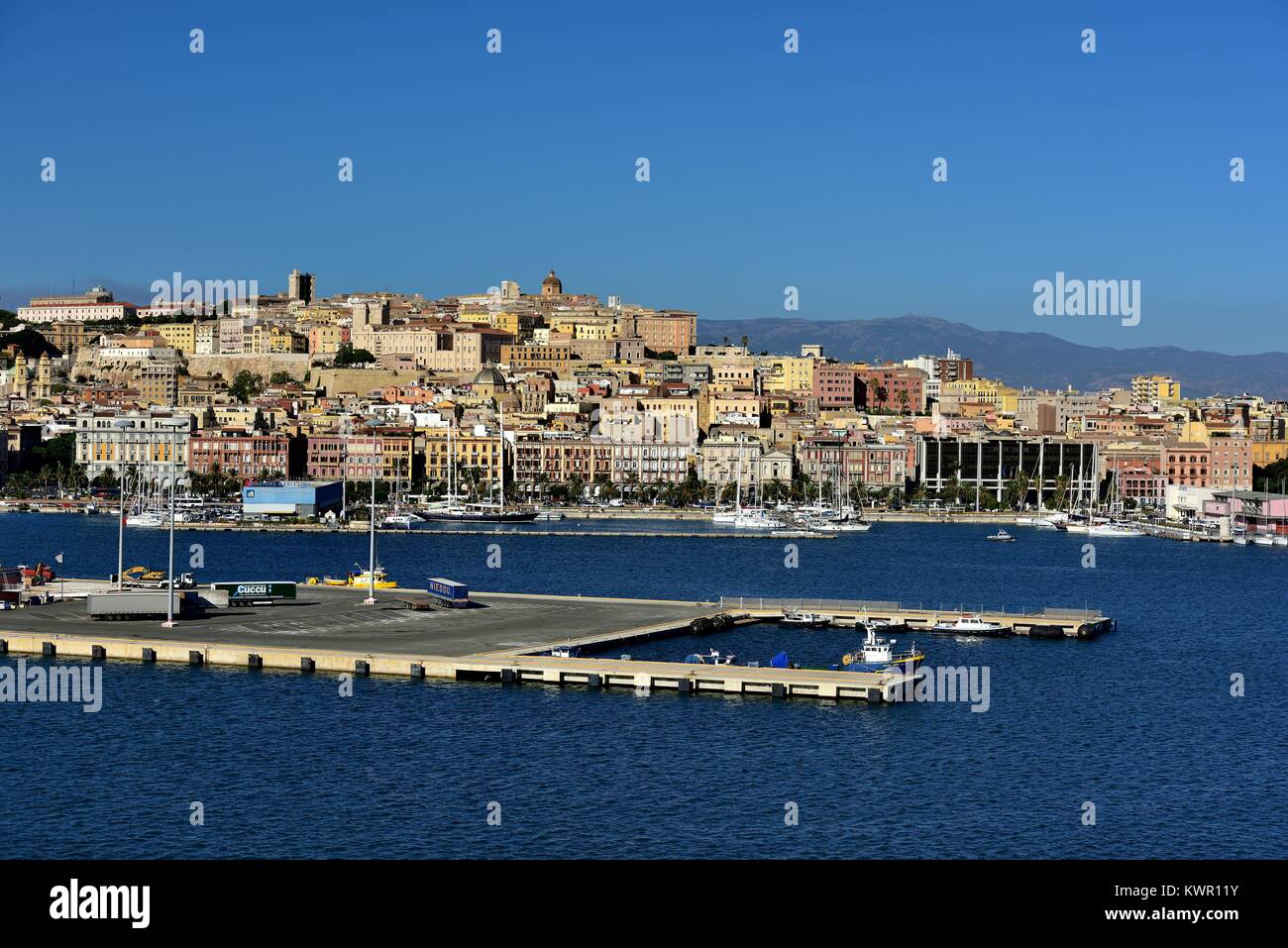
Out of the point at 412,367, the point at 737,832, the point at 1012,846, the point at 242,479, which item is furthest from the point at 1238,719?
the point at 412,367

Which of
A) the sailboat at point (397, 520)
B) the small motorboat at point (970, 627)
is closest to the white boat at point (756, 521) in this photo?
the sailboat at point (397, 520)

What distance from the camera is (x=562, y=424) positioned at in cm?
8525

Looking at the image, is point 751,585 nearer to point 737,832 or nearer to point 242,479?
point 737,832

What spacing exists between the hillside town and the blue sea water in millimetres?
42265

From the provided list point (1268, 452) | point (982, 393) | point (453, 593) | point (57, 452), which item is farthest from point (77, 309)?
point (453, 593)

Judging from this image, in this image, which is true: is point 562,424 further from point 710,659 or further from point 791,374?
point 710,659

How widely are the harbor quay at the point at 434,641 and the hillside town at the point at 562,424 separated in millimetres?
35337

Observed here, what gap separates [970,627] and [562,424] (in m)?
57.8

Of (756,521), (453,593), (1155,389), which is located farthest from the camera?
(1155,389)

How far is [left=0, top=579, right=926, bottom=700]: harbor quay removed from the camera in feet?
70.2

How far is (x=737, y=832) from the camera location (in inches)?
567

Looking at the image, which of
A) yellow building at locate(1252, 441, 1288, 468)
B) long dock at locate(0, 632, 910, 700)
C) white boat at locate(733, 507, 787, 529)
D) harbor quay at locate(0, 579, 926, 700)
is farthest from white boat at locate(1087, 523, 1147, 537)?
long dock at locate(0, 632, 910, 700)

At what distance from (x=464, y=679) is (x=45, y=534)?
1530 inches

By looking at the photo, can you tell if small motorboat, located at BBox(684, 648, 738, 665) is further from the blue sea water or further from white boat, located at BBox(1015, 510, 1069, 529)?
white boat, located at BBox(1015, 510, 1069, 529)
